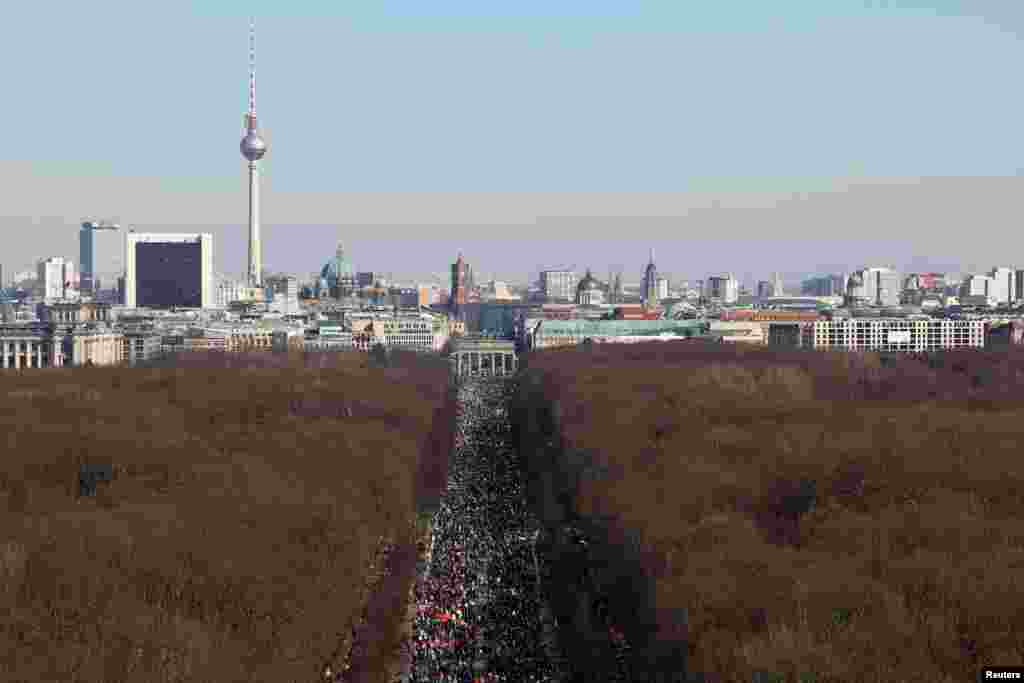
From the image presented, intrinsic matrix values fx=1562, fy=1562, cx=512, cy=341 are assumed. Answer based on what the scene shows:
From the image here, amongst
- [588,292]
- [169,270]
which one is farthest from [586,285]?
[169,270]

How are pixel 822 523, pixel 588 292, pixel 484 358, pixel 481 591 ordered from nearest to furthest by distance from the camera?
pixel 822 523 < pixel 481 591 < pixel 484 358 < pixel 588 292

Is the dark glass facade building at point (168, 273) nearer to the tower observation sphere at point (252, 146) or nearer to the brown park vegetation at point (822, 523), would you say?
the tower observation sphere at point (252, 146)

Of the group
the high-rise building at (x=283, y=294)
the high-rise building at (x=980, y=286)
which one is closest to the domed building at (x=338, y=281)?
the high-rise building at (x=283, y=294)

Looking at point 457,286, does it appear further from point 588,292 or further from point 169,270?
point 169,270

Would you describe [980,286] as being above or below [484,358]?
above

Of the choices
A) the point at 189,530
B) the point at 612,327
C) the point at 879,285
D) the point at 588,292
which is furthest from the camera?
the point at 879,285

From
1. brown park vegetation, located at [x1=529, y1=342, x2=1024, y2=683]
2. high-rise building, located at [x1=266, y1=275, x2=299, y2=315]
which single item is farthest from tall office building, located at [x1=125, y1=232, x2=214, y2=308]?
brown park vegetation, located at [x1=529, y1=342, x2=1024, y2=683]

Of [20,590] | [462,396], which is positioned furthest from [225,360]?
[20,590]

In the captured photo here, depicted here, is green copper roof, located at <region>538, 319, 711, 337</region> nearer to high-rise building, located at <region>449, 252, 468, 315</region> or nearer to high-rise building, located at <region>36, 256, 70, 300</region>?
Result: high-rise building, located at <region>449, 252, 468, 315</region>
